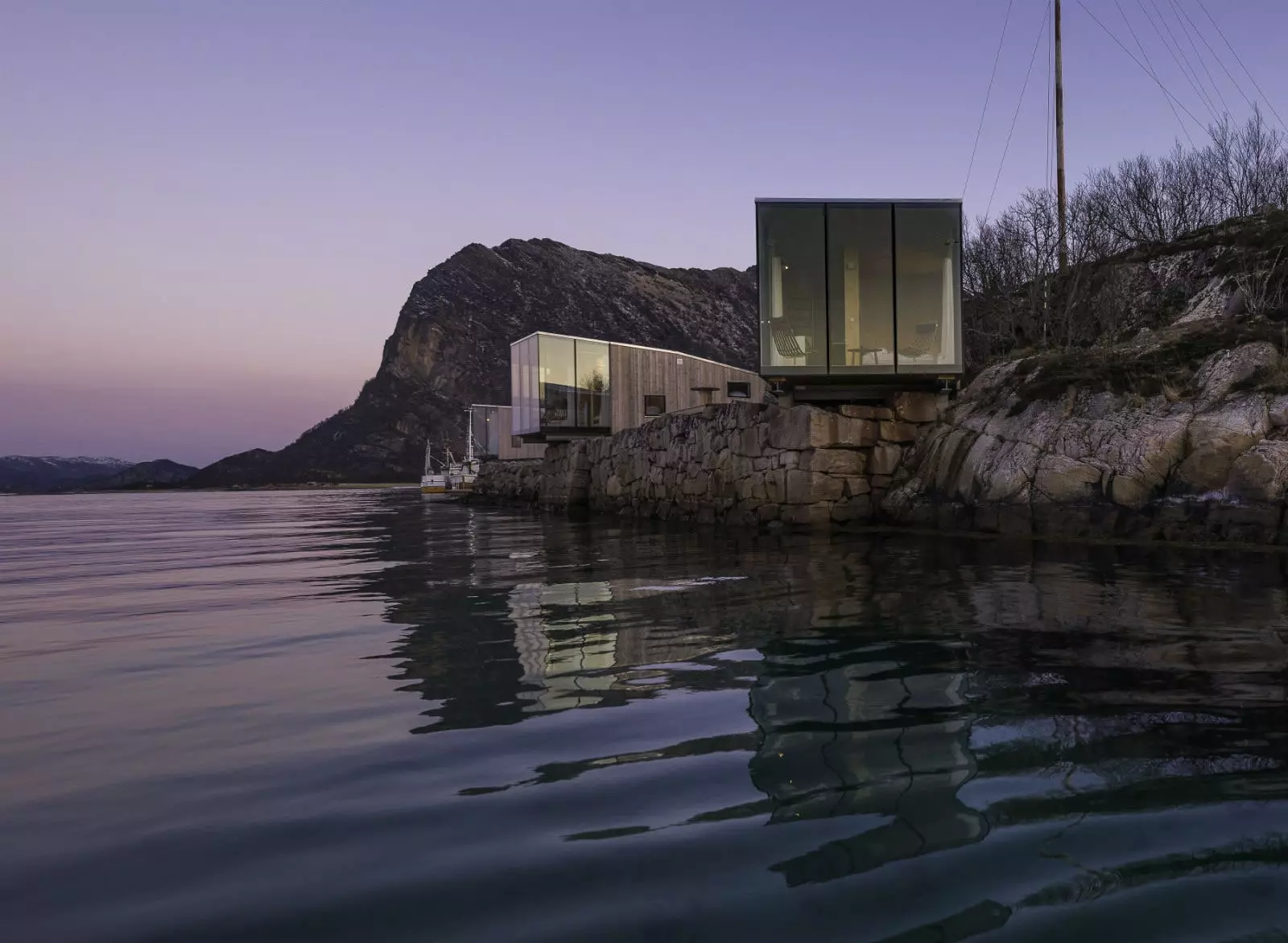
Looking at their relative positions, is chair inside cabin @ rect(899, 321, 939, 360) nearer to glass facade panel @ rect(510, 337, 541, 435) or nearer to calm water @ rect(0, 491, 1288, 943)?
calm water @ rect(0, 491, 1288, 943)

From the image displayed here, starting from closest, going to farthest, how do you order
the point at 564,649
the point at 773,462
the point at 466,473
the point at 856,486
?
the point at 564,649 → the point at 856,486 → the point at 773,462 → the point at 466,473

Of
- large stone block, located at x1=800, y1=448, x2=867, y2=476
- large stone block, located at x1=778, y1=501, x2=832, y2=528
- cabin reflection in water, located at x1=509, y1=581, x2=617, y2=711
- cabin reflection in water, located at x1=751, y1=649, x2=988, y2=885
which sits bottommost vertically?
cabin reflection in water, located at x1=509, y1=581, x2=617, y2=711

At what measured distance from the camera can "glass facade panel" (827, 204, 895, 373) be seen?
13.1 m

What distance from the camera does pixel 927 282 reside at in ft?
43.5

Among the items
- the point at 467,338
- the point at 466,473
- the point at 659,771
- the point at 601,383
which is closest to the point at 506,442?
the point at 601,383

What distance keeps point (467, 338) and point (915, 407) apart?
97576 mm

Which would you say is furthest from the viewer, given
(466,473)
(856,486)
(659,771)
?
(466,473)

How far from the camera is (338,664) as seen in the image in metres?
4.11

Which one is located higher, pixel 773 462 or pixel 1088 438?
pixel 1088 438

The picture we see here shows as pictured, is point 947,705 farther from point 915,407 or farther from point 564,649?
point 915,407

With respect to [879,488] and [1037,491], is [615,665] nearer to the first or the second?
[1037,491]

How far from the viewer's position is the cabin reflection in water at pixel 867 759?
191cm

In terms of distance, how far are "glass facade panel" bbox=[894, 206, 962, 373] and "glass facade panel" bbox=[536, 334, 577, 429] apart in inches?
437

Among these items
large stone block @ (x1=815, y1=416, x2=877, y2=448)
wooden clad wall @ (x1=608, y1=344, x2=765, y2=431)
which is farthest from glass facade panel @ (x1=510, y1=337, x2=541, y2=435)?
large stone block @ (x1=815, y1=416, x2=877, y2=448)
